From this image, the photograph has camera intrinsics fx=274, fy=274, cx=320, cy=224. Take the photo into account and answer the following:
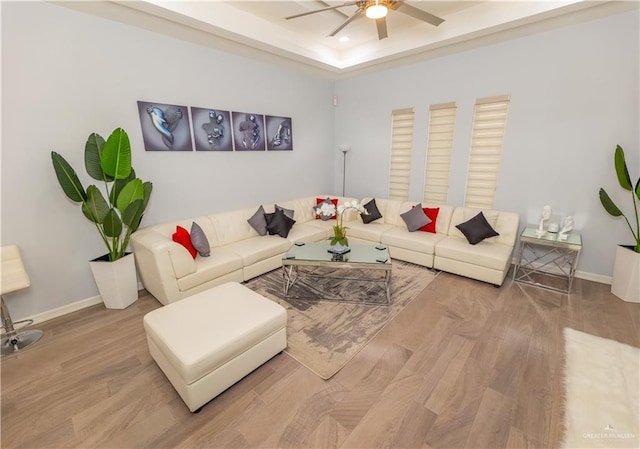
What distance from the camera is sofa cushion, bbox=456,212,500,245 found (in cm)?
358

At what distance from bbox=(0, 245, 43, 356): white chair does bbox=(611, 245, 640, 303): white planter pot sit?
5793 millimetres

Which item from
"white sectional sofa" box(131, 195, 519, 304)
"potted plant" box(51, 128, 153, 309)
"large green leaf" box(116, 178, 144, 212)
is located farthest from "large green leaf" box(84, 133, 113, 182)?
"white sectional sofa" box(131, 195, 519, 304)

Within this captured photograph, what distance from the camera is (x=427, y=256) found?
3791 mm

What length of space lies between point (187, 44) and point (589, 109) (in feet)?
15.8

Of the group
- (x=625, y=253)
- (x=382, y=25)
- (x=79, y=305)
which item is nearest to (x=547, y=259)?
(x=625, y=253)

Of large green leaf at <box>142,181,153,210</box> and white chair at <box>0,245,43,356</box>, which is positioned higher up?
large green leaf at <box>142,181,153,210</box>

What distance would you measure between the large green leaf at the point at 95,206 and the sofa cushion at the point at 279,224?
1.88 metres

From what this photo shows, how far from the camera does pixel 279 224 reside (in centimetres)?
395

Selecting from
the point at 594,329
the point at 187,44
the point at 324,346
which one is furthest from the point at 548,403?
the point at 187,44

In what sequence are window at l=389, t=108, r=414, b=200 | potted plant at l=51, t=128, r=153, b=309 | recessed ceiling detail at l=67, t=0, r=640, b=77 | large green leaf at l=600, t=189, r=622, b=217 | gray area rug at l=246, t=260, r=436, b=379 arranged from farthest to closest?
window at l=389, t=108, r=414, b=200, large green leaf at l=600, t=189, r=622, b=217, recessed ceiling detail at l=67, t=0, r=640, b=77, potted plant at l=51, t=128, r=153, b=309, gray area rug at l=246, t=260, r=436, b=379

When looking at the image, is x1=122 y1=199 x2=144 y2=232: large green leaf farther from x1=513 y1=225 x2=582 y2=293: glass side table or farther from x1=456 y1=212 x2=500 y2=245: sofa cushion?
x1=513 y1=225 x2=582 y2=293: glass side table

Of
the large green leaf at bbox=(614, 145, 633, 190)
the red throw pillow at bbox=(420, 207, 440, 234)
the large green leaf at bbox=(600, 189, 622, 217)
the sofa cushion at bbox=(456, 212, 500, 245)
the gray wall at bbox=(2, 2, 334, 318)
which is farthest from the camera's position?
the red throw pillow at bbox=(420, 207, 440, 234)

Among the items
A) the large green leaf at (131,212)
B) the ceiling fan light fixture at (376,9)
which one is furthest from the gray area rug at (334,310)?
the ceiling fan light fixture at (376,9)

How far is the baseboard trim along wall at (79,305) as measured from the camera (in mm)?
2754
